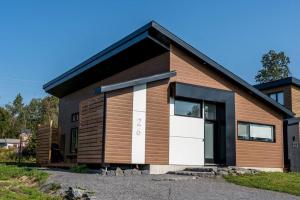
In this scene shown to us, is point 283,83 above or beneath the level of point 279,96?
above

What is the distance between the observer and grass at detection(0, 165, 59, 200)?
377 inches

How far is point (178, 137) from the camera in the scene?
16.6 metres

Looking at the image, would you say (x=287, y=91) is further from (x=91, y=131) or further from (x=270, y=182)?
(x=91, y=131)

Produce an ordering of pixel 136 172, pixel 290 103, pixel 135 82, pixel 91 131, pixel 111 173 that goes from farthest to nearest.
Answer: pixel 290 103 → pixel 91 131 → pixel 135 82 → pixel 136 172 → pixel 111 173

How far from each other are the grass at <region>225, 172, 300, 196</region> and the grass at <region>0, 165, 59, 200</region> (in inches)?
249

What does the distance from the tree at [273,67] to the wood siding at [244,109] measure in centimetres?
3641

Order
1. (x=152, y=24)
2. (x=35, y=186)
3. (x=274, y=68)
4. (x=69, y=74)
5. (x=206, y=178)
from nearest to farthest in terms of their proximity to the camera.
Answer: (x=35, y=186), (x=206, y=178), (x=152, y=24), (x=69, y=74), (x=274, y=68)

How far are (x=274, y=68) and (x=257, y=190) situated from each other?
45.2 metres

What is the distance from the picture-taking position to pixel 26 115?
81500mm

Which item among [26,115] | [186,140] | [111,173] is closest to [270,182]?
[186,140]

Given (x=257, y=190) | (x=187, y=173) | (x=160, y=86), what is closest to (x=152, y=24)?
(x=160, y=86)

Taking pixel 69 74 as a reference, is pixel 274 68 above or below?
above

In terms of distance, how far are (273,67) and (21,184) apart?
48.2 m

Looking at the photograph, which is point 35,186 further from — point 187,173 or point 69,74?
point 69,74
